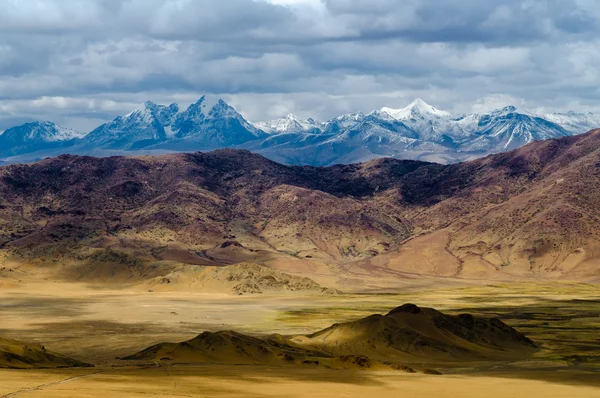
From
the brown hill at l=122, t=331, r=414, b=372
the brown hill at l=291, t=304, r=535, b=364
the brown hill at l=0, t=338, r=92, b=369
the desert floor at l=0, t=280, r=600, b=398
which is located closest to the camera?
the desert floor at l=0, t=280, r=600, b=398

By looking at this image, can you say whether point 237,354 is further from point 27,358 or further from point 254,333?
point 254,333

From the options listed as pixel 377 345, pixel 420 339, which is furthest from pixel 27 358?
pixel 420 339

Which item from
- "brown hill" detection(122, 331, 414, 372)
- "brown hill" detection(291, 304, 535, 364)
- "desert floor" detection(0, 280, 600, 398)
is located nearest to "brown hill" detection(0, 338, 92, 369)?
"desert floor" detection(0, 280, 600, 398)

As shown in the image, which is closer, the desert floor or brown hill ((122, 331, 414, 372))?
the desert floor

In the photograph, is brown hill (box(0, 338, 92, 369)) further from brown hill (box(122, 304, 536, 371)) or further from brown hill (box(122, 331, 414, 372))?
brown hill (box(122, 304, 536, 371))

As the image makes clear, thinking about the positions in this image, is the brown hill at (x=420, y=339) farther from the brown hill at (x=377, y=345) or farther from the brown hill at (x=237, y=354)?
the brown hill at (x=237, y=354)

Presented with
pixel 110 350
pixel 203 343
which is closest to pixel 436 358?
pixel 203 343
